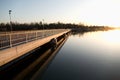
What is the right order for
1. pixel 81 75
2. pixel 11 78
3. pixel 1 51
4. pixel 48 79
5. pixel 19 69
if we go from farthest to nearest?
1. pixel 19 69
2. pixel 81 75
3. pixel 48 79
4. pixel 11 78
5. pixel 1 51

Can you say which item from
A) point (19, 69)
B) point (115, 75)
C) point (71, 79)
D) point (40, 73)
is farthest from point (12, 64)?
point (115, 75)

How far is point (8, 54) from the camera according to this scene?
1159 cm

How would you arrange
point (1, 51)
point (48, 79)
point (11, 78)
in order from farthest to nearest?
point (48, 79) < point (11, 78) < point (1, 51)

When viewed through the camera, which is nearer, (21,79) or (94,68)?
(21,79)

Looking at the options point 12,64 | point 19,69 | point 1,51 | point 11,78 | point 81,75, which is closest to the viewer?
point 1,51

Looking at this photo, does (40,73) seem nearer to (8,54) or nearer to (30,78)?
(30,78)

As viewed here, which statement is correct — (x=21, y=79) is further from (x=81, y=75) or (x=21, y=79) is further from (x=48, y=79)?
(x=81, y=75)

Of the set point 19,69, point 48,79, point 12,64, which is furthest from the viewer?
point 12,64

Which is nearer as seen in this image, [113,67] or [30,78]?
[30,78]

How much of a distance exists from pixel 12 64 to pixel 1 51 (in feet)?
26.5

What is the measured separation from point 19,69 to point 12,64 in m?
1.74

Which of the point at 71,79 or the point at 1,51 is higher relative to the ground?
the point at 1,51

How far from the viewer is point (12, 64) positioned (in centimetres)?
1869

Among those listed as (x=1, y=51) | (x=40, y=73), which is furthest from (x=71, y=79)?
(x=1, y=51)
